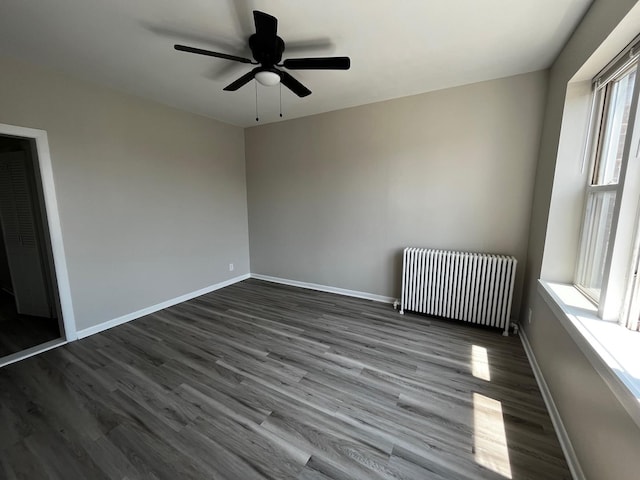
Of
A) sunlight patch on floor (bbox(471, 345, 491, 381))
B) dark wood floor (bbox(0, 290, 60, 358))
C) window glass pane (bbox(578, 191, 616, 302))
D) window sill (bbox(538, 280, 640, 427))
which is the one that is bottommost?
sunlight patch on floor (bbox(471, 345, 491, 381))

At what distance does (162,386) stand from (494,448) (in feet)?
7.45

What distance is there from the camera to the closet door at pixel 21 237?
9.52 feet

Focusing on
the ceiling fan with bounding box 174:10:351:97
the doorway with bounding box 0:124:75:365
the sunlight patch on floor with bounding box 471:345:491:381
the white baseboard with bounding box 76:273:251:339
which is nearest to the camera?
the ceiling fan with bounding box 174:10:351:97

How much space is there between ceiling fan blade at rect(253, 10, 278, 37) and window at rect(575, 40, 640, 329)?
78.2 inches

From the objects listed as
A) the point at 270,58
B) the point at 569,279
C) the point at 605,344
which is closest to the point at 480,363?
the point at 569,279

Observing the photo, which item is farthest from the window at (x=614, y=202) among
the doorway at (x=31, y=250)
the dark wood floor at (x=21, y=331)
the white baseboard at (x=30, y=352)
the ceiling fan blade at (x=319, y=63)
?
the dark wood floor at (x=21, y=331)

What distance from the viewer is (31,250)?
3059 millimetres

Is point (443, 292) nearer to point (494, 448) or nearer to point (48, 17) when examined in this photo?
point (494, 448)

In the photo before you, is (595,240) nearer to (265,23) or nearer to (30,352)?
(265,23)

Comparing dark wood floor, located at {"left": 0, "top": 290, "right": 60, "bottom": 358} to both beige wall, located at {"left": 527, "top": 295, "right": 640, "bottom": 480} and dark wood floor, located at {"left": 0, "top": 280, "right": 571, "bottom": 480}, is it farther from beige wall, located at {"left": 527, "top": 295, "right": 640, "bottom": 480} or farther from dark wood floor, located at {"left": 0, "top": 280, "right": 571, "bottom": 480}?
beige wall, located at {"left": 527, "top": 295, "right": 640, "bottom": 480}

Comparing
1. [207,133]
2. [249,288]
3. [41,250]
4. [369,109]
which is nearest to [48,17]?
[207,133]

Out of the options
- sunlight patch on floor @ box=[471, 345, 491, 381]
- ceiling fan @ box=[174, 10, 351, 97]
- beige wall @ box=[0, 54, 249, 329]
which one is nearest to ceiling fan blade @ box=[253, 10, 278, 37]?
ceiling fan @ box=[174, 10, 351, 97]

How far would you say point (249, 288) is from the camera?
4312mm

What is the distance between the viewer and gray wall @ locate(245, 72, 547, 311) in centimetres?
276
